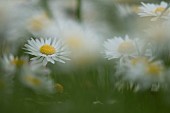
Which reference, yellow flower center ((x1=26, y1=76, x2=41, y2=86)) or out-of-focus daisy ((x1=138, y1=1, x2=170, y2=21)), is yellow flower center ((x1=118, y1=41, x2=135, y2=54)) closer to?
out-of-focus daisy ((x1=138, y1=1, x2=170, y2=21))

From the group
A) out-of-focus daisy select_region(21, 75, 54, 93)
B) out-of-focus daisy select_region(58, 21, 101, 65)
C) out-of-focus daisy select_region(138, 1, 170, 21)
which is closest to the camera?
out-of-focus daisy select_region(21, 75, 54, 93)

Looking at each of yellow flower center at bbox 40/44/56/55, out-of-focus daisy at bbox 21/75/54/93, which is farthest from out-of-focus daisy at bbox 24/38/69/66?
out-of-focus daisy at bbox 21/75/54/93

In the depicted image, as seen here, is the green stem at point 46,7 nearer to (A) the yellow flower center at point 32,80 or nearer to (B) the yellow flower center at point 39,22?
(B) the yellow flower center at point 39,22

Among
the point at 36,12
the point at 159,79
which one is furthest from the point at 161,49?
the point at 36,12

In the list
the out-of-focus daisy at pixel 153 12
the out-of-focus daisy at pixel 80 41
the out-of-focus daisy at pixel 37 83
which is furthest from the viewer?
the out-of-focus daisy at pixel 153 12

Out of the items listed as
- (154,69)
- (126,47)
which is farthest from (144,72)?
(126,47)

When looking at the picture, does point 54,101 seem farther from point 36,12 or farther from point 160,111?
point 36,12

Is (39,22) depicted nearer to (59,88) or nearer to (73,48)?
(73,48)

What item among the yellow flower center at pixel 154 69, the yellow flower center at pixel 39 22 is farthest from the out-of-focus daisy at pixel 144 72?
the yellow flower center at pixel 39 22
